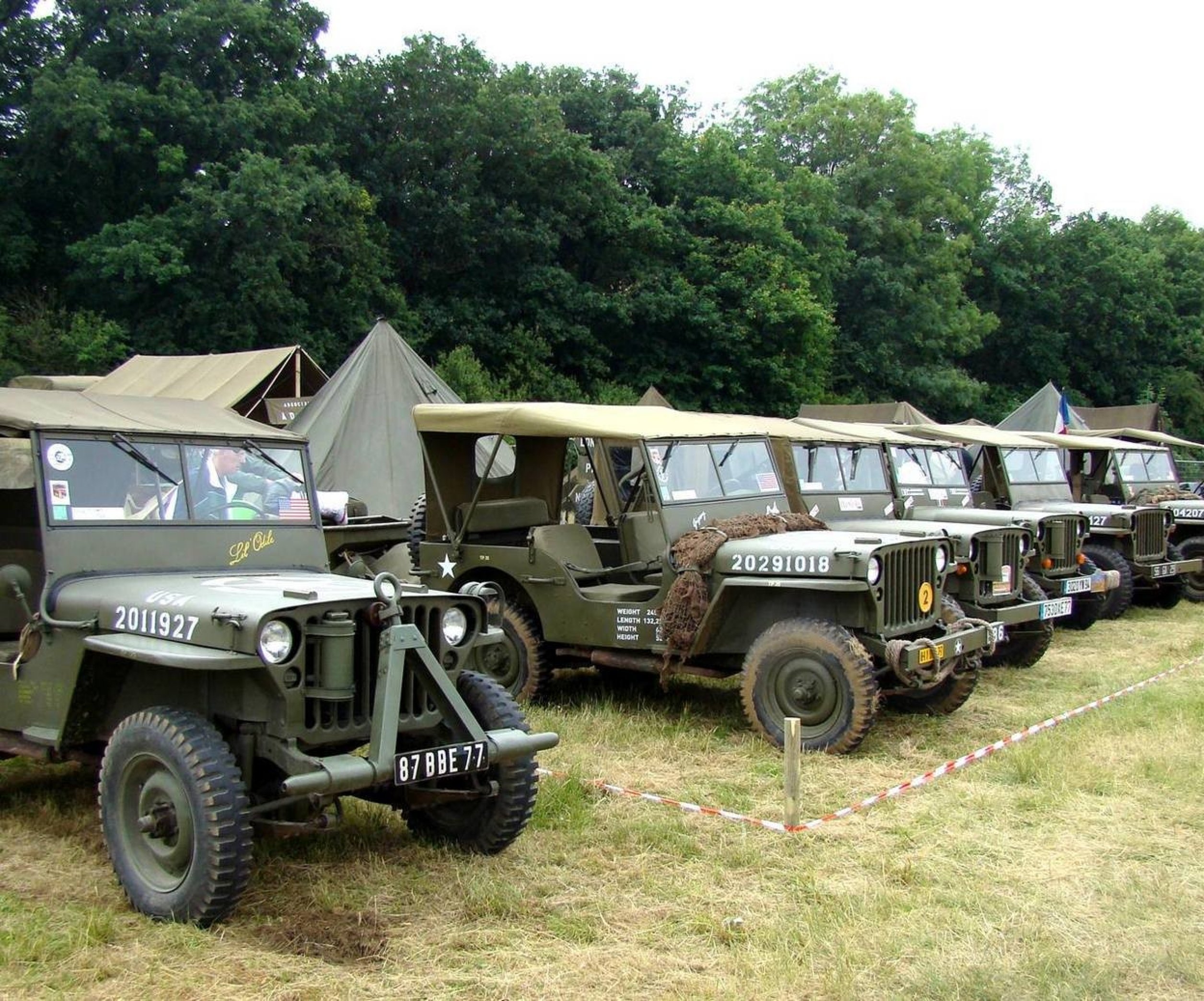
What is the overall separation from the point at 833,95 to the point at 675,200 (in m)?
13.2

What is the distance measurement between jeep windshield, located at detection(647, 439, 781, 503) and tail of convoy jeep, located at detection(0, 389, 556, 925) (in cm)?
247

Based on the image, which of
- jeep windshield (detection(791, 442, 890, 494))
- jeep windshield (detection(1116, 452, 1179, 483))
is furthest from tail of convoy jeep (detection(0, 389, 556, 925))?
jeep windshield (detection(1116, 452, 1179, 483))

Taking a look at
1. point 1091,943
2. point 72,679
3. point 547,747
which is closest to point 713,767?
point 547,747

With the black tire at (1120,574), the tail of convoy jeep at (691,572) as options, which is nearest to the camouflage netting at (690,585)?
the tail of convoy jeep at (691,572)

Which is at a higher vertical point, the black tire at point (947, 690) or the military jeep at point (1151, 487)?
the military jeep at point (1151, 487)

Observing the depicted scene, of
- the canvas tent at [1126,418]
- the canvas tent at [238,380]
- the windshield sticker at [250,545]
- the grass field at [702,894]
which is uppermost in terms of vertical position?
the canvas tent at [1126,418]

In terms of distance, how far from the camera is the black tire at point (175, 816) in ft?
12.8

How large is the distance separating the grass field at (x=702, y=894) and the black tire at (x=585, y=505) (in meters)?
5.39

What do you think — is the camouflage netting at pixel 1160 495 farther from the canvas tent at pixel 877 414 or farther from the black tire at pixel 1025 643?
the canvas tent at pixel 877 414

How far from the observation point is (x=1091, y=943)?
3963 millimetres

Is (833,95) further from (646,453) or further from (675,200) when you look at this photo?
(646,453)

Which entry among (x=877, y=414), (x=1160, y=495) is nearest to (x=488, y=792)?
(x=1160, y=495)

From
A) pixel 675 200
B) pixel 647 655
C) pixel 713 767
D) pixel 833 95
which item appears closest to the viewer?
pixel 713 767

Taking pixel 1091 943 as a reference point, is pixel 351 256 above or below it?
above
